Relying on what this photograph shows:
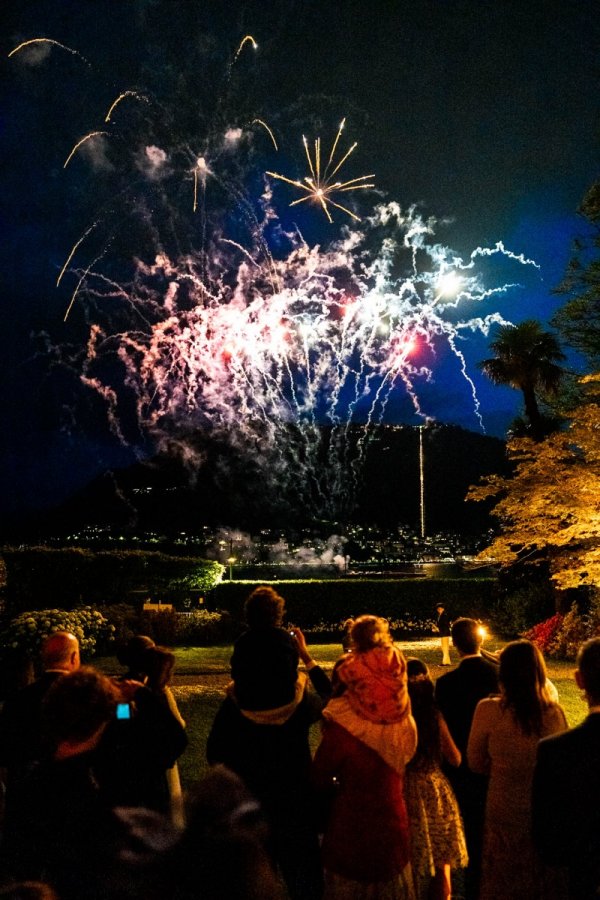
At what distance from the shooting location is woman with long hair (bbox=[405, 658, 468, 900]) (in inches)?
168

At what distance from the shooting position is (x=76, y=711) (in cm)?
326

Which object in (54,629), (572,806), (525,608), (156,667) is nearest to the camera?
(572,806)

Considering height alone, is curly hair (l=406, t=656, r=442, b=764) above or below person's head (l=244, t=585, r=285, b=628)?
below

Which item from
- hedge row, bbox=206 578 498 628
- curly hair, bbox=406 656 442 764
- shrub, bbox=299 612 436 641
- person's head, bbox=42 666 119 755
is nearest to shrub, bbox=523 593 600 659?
shrub, bbox=299 612 436 641

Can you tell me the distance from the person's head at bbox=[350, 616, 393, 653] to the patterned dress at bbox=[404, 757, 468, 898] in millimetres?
1048

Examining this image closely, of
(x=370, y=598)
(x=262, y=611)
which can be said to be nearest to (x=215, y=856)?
(x=262, y=611)

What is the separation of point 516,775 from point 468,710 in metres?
0.79

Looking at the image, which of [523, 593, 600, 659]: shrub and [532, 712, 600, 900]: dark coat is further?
[523, 593, 600, 659]: shrub

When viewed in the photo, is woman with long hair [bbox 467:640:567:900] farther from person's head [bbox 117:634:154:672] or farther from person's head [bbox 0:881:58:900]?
person's head [bbox 0:881:58:900]

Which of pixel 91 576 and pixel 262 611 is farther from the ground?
pixel 262 611

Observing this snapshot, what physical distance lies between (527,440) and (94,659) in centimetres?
1264

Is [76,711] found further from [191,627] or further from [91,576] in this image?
[91,576]

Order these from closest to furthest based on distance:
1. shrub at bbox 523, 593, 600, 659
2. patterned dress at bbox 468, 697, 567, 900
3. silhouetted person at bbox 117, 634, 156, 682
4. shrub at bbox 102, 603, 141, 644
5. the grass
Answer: patterned dress at bbox 468, 697, 567, 900
silhouetted person at bbox 117, 634, 156, 682
the grass
shrub at bbox 523, 593, 600, 659
shrub at bbox 102, 603, 141, 644

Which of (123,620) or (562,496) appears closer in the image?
(562,496)
